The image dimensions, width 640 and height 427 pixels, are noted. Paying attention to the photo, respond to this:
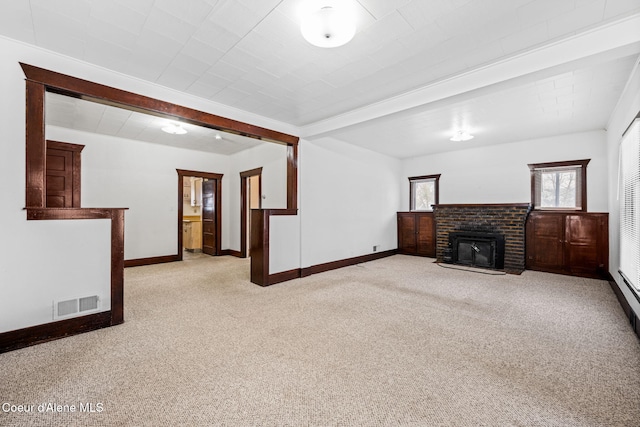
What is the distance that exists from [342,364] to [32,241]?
9.56 ft

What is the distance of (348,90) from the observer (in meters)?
3.40

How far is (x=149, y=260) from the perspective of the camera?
19.5 ft

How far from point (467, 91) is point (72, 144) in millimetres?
6499

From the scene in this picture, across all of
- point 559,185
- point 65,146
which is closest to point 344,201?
point 559,185

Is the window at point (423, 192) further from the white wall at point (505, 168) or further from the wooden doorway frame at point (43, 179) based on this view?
the wooden doorway frame at point (43, 179)

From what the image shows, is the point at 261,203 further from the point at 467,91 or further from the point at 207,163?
the point at 467,91

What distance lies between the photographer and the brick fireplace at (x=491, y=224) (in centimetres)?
550

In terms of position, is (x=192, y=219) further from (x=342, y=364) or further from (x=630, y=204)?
(x=630, y=204)

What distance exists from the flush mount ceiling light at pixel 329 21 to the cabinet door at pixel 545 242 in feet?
18.2

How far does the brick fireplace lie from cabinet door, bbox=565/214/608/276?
699mm

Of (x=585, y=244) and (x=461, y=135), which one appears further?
(x=461, y=135)

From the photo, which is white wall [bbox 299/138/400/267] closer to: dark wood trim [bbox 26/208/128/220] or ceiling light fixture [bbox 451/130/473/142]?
ceiling light fixture [bbox 451/130/473/142]

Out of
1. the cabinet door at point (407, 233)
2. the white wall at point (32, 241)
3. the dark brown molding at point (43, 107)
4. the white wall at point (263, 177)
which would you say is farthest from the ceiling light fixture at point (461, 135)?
the white wall at point (32, 241)

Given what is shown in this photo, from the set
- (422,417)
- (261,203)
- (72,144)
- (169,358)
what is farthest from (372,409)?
(72,144)
